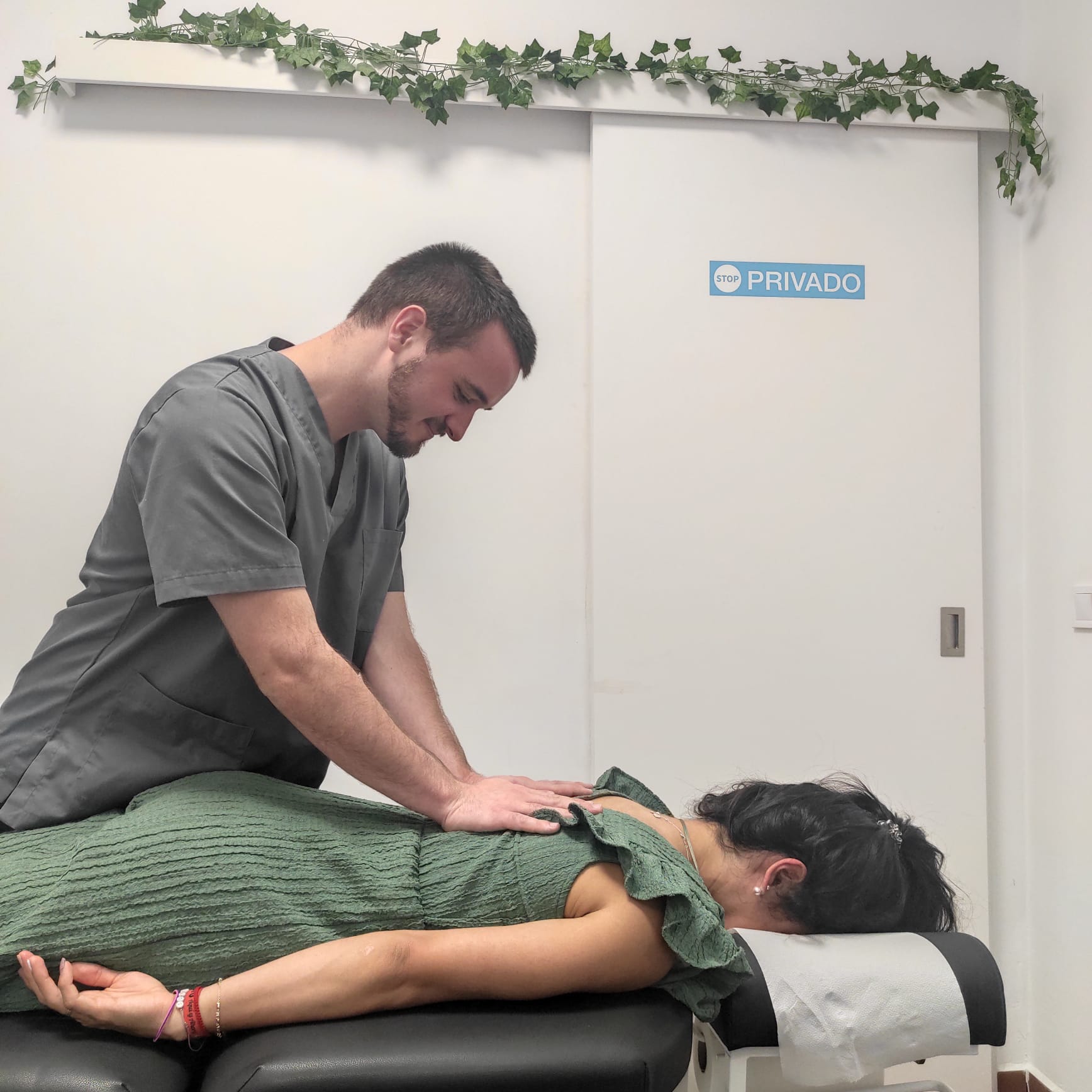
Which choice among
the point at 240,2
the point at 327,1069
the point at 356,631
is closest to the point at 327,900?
the point at 327,1069

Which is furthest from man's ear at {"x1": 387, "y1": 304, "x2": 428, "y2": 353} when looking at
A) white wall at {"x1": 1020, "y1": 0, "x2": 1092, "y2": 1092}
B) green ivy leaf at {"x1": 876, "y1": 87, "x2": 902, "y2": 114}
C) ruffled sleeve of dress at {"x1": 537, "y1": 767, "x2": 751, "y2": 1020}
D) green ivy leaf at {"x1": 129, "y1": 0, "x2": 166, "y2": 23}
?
white wall at {"x1": 1020, "y1": 0, "x2": 1092, "y2": 1092}


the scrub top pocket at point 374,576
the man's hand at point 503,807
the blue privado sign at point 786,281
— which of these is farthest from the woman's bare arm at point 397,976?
the blue privado sign at point 786,281

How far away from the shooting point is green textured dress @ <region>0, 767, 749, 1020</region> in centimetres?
103

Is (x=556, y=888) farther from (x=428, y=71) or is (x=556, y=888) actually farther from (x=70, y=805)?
(x=428, y=71)

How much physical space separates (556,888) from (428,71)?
181 cm

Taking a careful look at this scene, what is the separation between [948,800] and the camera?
7.09ft

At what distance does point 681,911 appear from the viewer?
1.08 m

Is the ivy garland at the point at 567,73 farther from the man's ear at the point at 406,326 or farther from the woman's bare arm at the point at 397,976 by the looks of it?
the woman's bare arm at the point at 397,976

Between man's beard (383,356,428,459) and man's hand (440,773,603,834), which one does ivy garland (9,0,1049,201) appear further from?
man's hand (440,773,603,834)

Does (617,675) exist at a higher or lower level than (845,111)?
lower

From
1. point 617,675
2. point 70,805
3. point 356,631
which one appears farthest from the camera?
point 617,675

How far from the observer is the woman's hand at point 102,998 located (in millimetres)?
987

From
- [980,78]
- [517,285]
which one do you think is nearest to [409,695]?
[517,285]

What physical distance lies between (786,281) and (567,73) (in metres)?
0.69
